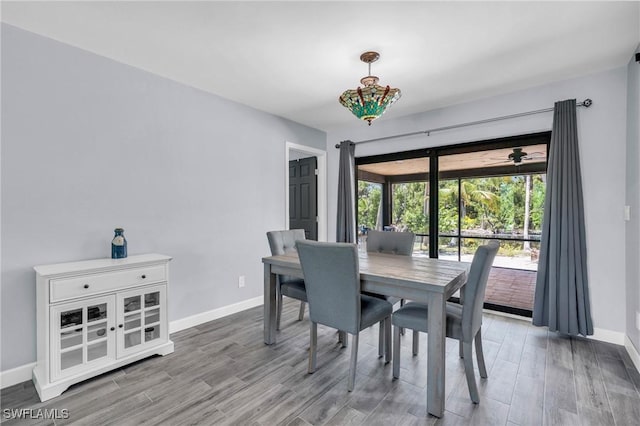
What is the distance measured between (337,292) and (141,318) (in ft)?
5.16

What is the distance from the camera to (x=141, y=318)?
237 centimetres

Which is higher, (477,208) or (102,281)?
(477,208)

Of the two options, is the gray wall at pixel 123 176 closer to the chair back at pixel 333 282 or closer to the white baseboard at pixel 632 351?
the chair back at pixel 333 282

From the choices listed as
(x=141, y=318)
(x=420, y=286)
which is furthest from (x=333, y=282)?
(x=141, y=318)

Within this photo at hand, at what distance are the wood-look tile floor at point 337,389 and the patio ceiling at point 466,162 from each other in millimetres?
1869

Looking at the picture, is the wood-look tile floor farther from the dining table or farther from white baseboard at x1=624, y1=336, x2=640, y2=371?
the dining table

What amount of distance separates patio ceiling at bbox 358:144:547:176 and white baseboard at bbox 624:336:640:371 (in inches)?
70.1

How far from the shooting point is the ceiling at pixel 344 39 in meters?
1.92

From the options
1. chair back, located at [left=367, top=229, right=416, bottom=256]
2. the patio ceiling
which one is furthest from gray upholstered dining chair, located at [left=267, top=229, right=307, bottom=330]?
the patio ceiling

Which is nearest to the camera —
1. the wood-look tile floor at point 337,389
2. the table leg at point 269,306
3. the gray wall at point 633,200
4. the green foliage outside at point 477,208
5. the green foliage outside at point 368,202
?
the wood-look tile floor at point 337,389

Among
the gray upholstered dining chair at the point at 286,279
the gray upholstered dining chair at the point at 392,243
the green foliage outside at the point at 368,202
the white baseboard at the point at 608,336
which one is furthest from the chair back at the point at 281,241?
the white baseboard at the point at 608,336

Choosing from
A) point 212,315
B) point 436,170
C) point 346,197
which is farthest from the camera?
point 346,197

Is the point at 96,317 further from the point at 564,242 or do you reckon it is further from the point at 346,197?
the point at 564,242

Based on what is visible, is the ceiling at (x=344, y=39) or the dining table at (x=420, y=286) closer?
the dining table at (x=420, y=286)
